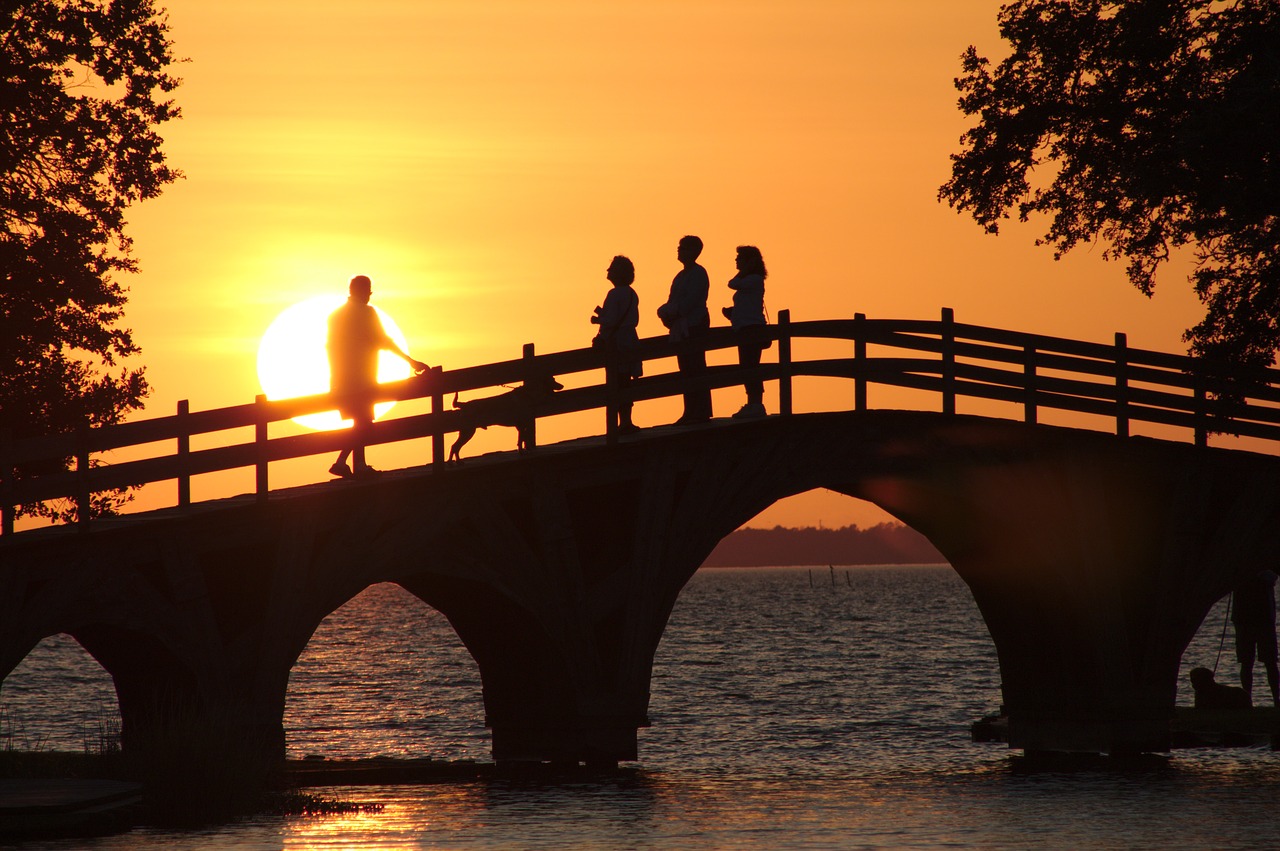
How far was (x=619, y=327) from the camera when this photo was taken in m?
21.5

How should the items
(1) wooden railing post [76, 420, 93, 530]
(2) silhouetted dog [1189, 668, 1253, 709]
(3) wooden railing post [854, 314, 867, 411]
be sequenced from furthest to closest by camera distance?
(2) silhouetted dog [1189, 668, 1253, 709], (3) wooden railing post [854, 314, 867, 411], (1) wooden railing post [76, 420, 93, 530]

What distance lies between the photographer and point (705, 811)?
18344mm

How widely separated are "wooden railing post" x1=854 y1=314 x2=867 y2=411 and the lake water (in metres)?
4.70

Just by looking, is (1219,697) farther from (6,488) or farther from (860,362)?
(6,488)

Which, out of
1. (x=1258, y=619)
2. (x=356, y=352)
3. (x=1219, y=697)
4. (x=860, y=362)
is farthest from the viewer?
(x=1219, y=697)

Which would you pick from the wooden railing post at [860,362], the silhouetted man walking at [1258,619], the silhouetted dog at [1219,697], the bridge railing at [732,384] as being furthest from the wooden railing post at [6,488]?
the silhouetted dog at [1219,697]

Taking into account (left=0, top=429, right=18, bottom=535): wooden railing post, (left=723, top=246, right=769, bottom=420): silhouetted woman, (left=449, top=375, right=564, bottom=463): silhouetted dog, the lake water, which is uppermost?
(left=723, top=246, right=769, bottom=420): silhouetted woman

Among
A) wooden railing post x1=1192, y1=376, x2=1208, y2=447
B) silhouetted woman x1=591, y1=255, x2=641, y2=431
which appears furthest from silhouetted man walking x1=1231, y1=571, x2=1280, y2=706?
silhouetted woman x1=591, y1=255, x2=641, y2=431

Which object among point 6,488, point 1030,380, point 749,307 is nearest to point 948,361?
point 1030,380

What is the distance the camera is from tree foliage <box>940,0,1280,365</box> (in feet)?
74.6

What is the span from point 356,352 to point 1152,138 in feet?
38.6

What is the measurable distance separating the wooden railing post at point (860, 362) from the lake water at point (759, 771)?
15.4ft

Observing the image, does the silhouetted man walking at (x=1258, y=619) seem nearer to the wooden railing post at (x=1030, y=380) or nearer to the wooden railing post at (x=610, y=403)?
the wooden railing post at (x=1030, y=380)

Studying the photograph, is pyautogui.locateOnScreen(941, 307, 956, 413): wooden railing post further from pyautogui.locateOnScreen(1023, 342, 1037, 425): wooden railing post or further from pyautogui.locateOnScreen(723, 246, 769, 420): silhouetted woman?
pyautogui.locateOnScreen(723, 246, 769, 420): silhouetted woman
